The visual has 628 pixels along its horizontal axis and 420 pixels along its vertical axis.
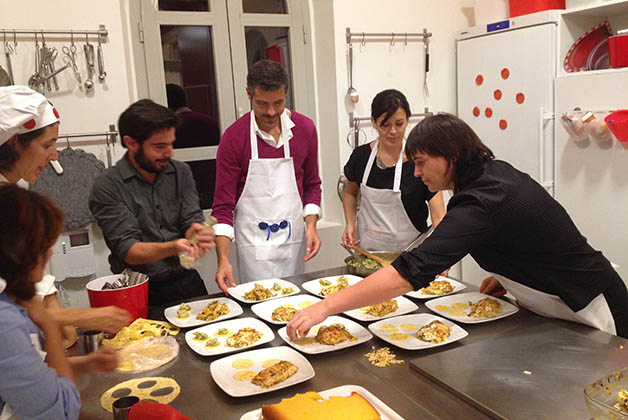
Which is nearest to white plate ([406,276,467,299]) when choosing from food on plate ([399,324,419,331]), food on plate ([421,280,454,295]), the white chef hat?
food on plate ([421,280,454,295])

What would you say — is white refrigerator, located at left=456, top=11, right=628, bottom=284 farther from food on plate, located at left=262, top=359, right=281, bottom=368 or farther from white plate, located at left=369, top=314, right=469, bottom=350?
food on plate, located at left=262, top=359, right=281, bottom=368

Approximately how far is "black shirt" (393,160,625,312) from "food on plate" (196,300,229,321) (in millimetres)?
728

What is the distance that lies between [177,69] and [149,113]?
161cm

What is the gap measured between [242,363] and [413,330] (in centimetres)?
58

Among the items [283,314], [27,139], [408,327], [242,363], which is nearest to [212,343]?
[242,363]

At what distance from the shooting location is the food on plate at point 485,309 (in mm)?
1817

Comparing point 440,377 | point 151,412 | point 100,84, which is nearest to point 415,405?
point 440,377

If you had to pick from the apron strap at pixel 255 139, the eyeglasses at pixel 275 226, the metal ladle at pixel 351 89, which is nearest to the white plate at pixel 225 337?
the eyeglasses at pixel 275 226

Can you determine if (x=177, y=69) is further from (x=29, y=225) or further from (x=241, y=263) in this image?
(x=29, y=225)

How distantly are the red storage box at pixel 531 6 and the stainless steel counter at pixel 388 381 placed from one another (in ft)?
8.48

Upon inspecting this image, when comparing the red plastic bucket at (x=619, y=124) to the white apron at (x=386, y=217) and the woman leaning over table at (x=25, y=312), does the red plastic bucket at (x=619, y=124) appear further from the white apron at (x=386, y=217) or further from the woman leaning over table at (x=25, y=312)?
the woman leaning over table at (x=25, y=312)

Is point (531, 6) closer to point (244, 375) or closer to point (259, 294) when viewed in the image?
point (259, 294)

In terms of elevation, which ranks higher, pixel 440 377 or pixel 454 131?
pixel 454 131

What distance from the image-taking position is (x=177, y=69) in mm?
3578
